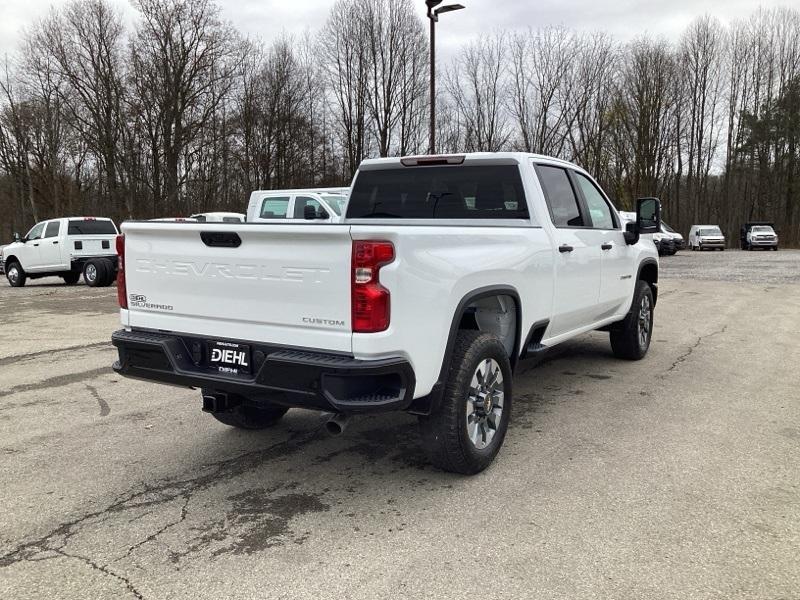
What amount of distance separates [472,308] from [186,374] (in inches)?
67.4

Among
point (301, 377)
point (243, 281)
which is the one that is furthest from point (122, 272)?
point (301, 377)

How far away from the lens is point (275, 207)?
16250mm

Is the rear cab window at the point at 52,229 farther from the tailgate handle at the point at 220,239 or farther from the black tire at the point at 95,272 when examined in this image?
the tailgate handle at the point at 220,239

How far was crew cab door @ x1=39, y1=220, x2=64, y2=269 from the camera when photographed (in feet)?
56.8

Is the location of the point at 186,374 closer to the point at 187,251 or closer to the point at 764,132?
the point at 187,251

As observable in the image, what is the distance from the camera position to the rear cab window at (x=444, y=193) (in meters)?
4.82

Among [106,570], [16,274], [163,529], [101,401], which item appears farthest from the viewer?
[16,274]

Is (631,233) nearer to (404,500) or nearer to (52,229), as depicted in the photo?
(404,500)

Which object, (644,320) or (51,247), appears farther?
(51,247)

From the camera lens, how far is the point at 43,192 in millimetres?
39938

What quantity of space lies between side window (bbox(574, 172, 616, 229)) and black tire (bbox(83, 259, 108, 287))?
1446cm

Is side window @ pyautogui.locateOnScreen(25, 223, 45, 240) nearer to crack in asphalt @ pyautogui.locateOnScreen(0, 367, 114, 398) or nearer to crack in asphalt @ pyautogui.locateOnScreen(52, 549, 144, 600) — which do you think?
crack in asphalt @ pyautogui.locateOnScreen(0, 367, 114, 398)

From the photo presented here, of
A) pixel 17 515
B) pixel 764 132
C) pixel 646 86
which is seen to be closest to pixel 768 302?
pixel 17 515

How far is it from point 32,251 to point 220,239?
1723 cm
